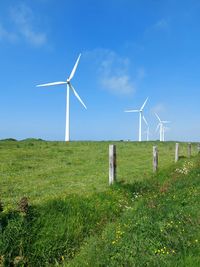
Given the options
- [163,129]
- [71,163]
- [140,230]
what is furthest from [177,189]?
[163,129]

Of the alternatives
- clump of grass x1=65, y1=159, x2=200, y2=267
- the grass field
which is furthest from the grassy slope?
clump of grass x1=65, y1=159, x2=200, y2=267

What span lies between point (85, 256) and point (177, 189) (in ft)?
23.2

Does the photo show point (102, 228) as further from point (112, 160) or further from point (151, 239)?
point (112, 160)

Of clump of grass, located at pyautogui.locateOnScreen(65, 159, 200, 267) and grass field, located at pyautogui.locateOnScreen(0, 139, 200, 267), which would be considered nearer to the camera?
clump of grass, located at pyautogui.locateOnScreen(65, 159, 200, 267)

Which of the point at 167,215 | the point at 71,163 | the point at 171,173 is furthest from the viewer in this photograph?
the point at 71,163

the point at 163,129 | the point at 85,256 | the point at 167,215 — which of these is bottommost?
the point at 85,256

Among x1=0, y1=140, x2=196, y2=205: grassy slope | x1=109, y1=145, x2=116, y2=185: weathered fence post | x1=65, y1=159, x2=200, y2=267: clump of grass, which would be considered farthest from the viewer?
x1=109, y1=145, x2=116, y2=185: weathered fence post

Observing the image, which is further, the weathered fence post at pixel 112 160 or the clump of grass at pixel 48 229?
the weathered fence post at pixel 112 160

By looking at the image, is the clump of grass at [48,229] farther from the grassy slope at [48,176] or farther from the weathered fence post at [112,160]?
the weathered fence post at [112,160]

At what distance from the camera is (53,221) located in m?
10.6

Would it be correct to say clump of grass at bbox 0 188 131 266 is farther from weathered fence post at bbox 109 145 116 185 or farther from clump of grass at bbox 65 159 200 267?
weathered fence post at bbox 109 145 116 185

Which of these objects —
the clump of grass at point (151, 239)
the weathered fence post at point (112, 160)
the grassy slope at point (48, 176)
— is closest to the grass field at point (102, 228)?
the clump of grass at point (151, 239)

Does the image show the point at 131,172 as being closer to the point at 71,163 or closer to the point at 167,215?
the point at 71,163

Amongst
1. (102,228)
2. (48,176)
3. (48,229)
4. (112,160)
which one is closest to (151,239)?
→ (102,228)
